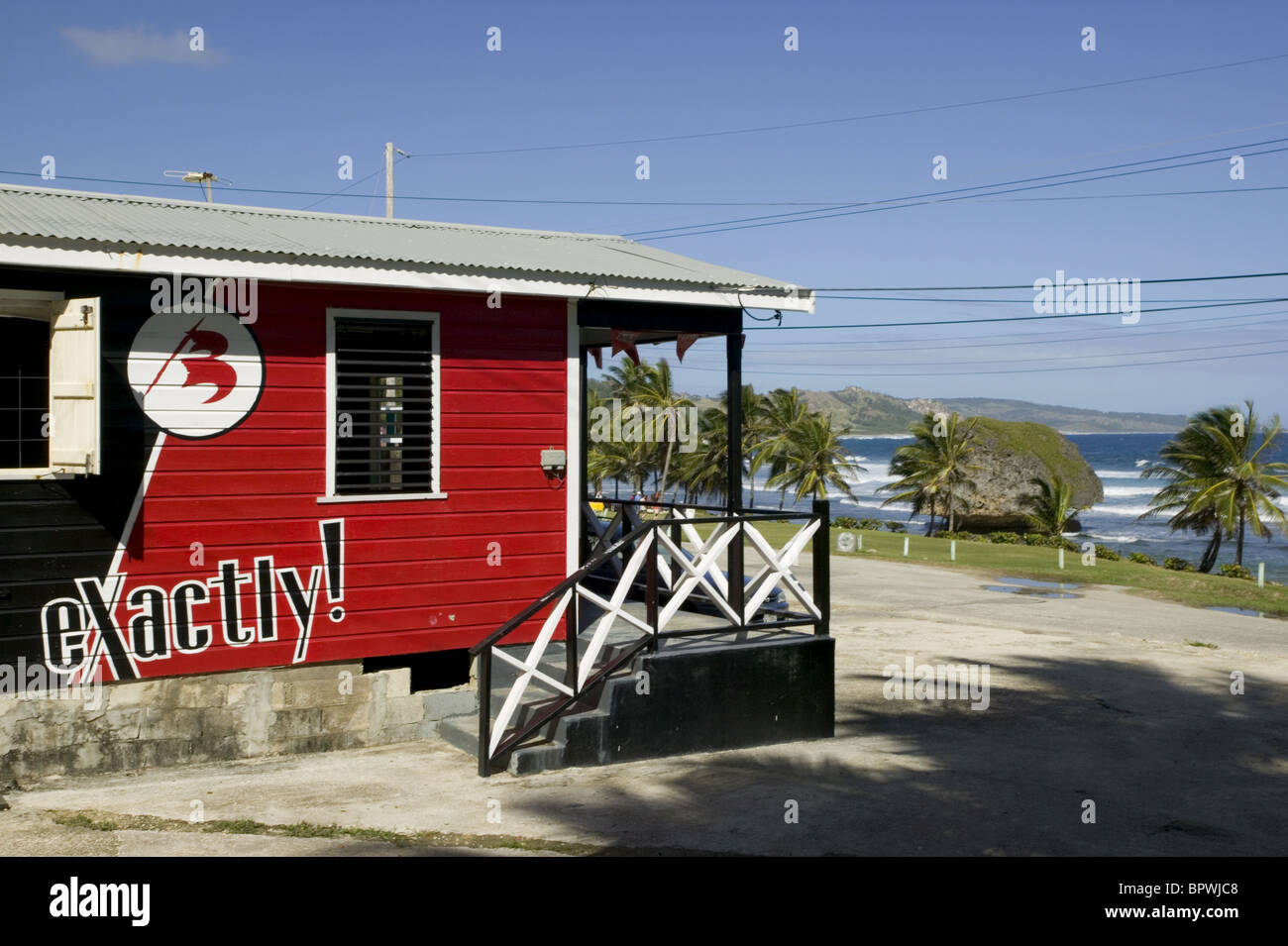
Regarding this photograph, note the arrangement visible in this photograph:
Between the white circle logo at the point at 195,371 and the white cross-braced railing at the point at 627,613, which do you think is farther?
the white circle logo at the point at 195,371

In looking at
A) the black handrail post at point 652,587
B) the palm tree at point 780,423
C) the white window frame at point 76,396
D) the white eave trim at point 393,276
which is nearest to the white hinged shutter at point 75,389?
the white window frame at point 76,396

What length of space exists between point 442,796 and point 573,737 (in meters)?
1.29

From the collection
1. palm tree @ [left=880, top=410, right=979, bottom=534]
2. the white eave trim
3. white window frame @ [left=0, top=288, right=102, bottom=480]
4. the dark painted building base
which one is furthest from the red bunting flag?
Answer: palm tree @ [left=880, top=410, right=979, bottom=534]

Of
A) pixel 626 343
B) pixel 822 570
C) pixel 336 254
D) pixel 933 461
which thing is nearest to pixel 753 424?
pixel 933 461

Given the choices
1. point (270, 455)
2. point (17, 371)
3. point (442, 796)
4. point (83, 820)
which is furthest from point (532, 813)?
point (17, 371)

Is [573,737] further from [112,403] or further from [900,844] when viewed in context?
[112,403]

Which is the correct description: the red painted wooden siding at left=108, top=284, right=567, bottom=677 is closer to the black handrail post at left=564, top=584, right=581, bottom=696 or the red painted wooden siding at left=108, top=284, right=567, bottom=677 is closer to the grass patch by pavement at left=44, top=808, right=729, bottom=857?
the black handrail post at left=564, top=584, right=581, bottom=696

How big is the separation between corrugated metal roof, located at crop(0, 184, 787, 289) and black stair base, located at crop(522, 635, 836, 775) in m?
3.67

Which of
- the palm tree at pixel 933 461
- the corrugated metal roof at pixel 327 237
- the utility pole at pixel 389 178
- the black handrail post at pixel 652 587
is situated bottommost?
the black handrail post at pixel 652 587

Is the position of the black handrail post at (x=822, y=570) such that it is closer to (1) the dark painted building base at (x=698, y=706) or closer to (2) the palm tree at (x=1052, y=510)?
(1) the dark painted building base at (x=698, y=706)

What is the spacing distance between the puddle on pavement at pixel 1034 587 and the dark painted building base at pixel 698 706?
14508 millimetres

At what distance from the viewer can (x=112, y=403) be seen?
9328mm

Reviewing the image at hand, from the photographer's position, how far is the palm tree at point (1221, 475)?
125 ft

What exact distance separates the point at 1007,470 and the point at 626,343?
4892 cm
